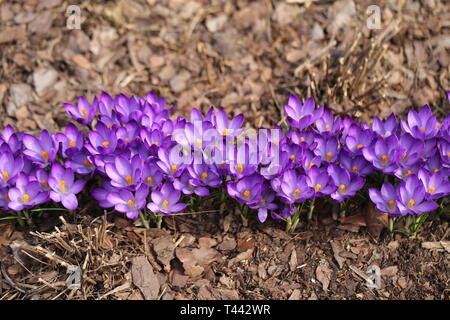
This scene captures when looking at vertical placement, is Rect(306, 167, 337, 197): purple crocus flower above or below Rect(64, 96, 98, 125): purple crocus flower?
below

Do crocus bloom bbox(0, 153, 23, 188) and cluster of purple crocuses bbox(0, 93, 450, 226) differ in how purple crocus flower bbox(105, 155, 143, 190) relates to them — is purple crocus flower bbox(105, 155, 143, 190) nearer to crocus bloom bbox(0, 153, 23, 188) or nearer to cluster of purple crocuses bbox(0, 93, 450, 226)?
cluster of purple crocuses bbox(0, 93, 450, 226)

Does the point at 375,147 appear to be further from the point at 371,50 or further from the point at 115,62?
the point at 115,62

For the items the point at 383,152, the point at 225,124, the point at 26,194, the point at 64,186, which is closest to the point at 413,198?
the point at 383,152

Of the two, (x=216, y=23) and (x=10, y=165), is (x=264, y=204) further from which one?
(x=216, y=23)

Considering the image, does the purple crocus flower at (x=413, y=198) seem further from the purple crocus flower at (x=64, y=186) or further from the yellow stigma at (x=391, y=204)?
the purple crocus flower at (x=64, y=186)

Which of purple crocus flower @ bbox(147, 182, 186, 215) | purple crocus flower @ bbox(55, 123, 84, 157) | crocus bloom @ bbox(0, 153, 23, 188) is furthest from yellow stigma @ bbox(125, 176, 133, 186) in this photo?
crocus bloom @ bbox(0, 153, 23, 188)

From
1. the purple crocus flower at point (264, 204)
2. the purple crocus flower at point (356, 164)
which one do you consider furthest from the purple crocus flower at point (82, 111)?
the purple crocus flower at point (356, 164)
